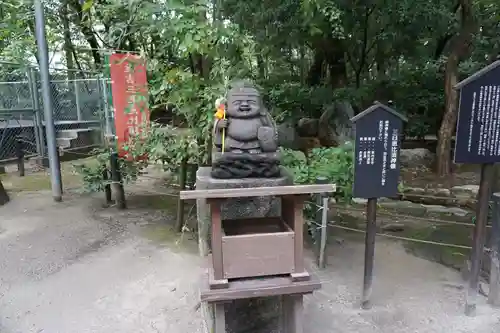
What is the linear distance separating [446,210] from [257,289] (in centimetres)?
496

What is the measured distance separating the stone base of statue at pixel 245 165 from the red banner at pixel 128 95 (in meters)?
2.43

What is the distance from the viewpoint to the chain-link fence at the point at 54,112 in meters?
9.20

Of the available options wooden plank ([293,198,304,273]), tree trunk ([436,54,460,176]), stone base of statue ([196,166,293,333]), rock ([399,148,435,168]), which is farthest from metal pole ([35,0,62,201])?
tree trunk ([436,54,460,176])

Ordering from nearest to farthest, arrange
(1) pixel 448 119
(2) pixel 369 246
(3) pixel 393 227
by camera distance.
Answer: (2) pixel 369 246, (3) pixel 393 227, (1) pixel 448 119

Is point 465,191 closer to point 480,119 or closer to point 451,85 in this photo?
point 451,85

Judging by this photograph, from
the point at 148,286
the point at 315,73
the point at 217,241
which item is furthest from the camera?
the point at 315,73

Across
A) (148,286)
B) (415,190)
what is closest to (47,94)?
(148,286)

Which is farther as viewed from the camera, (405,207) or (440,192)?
(440,192)

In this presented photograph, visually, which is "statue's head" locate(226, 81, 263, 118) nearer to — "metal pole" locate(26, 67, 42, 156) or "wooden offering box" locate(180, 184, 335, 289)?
"wooden offering box" locate(180, 184, 335, 289)

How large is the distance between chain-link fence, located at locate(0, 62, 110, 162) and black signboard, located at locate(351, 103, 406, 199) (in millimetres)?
6868

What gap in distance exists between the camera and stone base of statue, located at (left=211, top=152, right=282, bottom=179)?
3000mm

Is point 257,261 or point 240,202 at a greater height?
point 240,202

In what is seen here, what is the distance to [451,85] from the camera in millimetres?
8859

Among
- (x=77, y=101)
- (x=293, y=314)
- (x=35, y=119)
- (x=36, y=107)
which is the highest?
(x=77, y=101)
